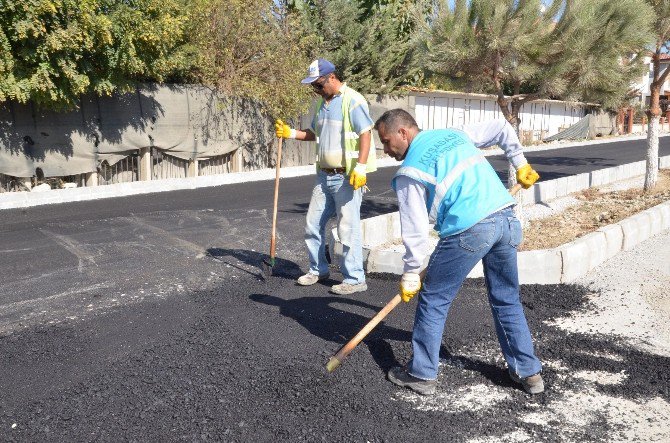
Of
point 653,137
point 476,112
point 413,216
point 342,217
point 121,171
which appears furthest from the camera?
point 476,112

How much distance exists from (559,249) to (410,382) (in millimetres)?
2700

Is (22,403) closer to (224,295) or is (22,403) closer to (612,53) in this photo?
(224,295)

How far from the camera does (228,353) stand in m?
4.13

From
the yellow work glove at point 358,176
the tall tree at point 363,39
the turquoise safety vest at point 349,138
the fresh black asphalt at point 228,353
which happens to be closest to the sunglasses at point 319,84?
Result: the turquoise safety vest at point 349,138

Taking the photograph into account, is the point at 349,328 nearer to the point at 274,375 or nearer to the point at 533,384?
the point at 274,375

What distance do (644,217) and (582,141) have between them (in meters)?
23.3

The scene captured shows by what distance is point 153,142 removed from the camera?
1323cm

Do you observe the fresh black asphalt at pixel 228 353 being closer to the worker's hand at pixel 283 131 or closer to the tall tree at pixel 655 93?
the worker's hand at pixel 283 131

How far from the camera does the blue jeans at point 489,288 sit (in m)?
3.45

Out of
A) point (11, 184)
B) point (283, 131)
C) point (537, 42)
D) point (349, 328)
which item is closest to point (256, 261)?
point (283, 131)

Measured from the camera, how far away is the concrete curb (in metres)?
5.65

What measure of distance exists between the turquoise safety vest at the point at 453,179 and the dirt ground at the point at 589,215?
340 cm

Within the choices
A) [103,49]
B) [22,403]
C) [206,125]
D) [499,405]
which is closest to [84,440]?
[22,403]

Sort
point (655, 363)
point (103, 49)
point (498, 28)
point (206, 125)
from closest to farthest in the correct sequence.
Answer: point (655, 363) < point (498, 28) < point (103, 49) < point (206, 125)
